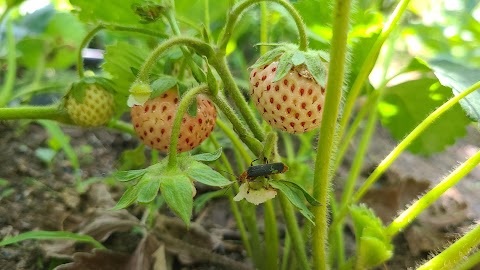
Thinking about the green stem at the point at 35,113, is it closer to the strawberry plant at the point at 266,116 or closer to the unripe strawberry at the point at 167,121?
the strawberry plant at the point at 266,116

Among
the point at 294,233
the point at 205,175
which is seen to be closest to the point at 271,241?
the point at 294,233

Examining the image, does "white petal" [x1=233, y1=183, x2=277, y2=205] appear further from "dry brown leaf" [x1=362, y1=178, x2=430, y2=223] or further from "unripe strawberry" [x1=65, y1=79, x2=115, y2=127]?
"dry brown leaf" [x1=362, y1=178, x2=430, y2=223]

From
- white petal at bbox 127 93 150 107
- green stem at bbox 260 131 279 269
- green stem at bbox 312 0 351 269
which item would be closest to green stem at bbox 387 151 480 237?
green stem at bbox 312 0 351 269

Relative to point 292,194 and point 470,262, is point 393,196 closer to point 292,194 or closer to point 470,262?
point 470,262

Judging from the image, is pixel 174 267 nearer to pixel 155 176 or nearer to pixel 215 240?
pixel 215 240

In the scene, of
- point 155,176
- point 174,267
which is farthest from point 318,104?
point 174,267

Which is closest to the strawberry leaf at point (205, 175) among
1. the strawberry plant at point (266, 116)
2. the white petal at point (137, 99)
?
the strawberry plant at point (266, 116)

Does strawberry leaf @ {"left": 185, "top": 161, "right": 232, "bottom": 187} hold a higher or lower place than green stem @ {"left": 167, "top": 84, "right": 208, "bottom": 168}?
lower
